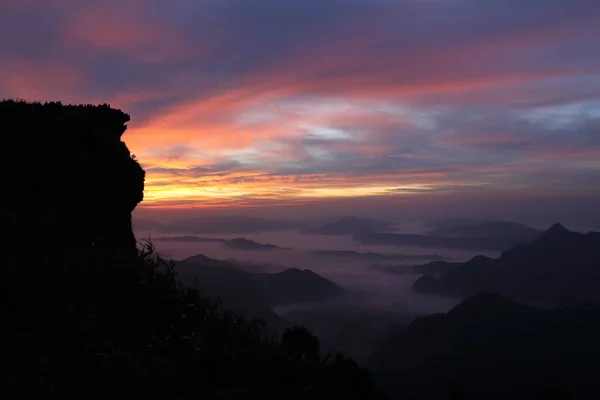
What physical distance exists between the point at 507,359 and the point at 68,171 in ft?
553

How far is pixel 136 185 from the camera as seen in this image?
1393 cm

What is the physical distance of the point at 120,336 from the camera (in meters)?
6.73

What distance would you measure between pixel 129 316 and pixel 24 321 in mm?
1359

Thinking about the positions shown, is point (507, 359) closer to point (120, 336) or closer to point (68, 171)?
point (68, 171)

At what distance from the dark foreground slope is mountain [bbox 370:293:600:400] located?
4164 inches

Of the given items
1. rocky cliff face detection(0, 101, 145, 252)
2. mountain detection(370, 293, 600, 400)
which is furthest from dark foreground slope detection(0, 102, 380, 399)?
mountain detection(370, 293, 600, 400)

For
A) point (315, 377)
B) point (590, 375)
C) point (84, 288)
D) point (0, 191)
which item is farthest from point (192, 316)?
point (590, 375)

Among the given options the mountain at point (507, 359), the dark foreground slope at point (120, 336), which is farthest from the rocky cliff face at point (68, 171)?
the mountain at point (507, 359)

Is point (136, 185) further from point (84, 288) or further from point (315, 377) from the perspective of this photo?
point (315, 377)

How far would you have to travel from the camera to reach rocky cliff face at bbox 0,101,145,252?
1177cm

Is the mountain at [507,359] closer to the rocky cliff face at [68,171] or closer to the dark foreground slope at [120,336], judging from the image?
the rocky cliff face at [68,171]

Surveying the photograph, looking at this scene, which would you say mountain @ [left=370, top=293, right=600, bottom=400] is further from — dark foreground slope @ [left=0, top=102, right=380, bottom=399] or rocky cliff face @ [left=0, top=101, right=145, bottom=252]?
dark foreground slope @ [left=0, top=102, right=380, bottom=399]

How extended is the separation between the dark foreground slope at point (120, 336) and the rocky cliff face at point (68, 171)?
65cm

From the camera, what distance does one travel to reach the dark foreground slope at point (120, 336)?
5.70m
